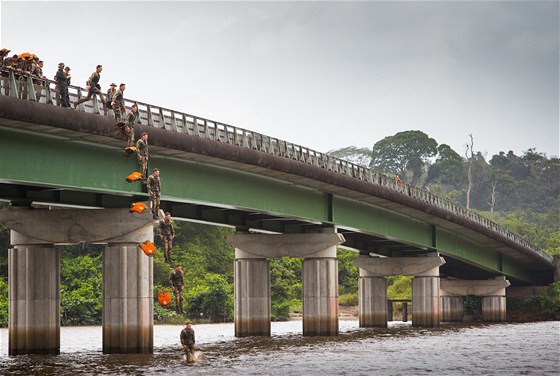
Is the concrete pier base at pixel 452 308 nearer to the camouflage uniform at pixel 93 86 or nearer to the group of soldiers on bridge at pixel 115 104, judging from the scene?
the group of soldiers on bridge at pixel 115 104

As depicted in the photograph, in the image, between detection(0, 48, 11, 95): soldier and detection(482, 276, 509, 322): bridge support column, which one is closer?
detection(0, 48, 11, 95): soldier

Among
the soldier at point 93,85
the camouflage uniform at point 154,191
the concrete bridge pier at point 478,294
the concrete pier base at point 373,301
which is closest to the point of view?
the soldier at point 93,85

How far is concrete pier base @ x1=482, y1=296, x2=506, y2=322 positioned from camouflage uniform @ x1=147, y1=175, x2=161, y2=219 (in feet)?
242

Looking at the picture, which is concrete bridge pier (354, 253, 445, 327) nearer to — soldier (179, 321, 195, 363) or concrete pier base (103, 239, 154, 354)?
concrete pier base (103, 239, 154, 354)

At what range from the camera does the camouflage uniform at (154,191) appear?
49778 mm

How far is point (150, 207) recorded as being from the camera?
53250 millimetres

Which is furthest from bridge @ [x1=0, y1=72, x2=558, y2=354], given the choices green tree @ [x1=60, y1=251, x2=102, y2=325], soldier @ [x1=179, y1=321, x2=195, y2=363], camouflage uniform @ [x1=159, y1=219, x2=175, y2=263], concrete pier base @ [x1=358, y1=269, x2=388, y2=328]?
green tree @ [x1=60, y1=251, x2=102, y2=325]

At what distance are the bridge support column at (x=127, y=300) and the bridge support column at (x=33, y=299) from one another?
10.9ft

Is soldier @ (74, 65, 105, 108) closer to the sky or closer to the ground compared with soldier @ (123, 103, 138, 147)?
closer to the sky

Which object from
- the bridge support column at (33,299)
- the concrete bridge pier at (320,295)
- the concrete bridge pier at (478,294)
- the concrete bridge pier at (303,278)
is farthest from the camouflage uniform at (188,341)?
the concrete bridge pier at (478,294)

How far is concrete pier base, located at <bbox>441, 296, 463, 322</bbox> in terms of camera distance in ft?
412

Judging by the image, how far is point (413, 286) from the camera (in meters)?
98.5

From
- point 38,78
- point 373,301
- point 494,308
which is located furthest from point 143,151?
point 494,308

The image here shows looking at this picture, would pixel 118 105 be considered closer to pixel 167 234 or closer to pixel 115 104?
pixel 115 104
